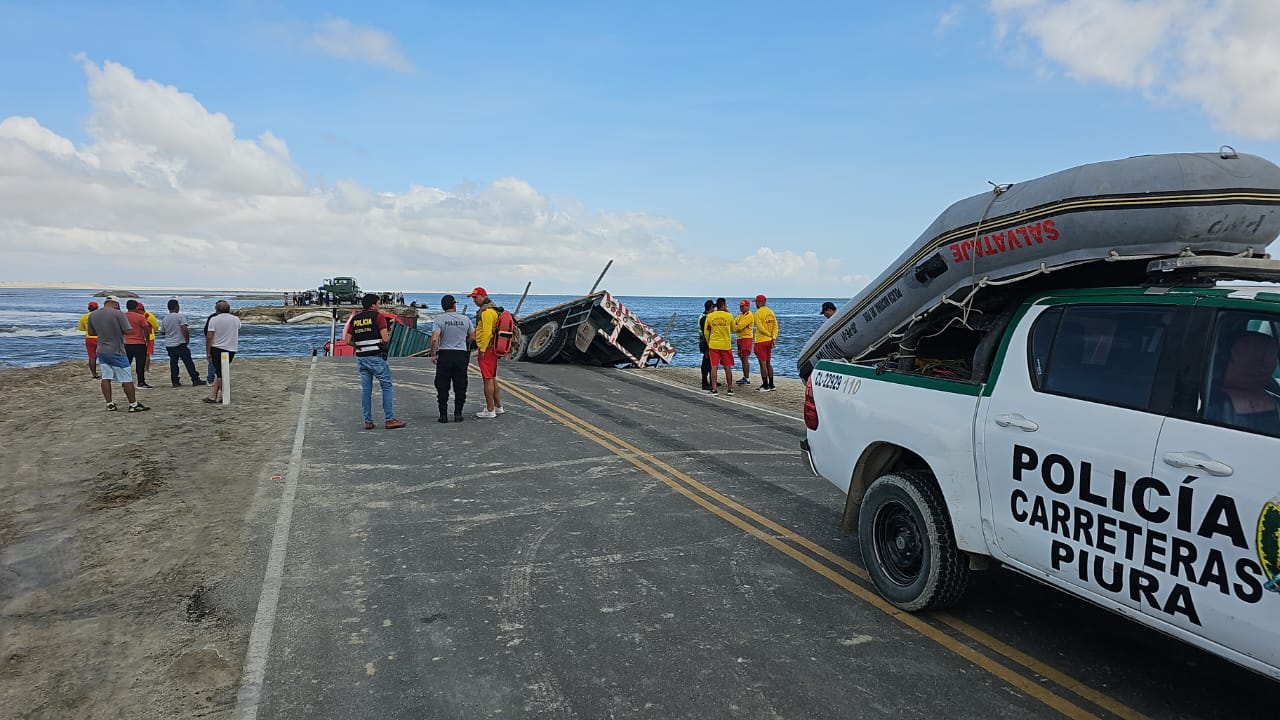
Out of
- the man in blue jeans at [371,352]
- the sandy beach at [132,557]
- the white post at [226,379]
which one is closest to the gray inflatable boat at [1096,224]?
the sandy beach at [132,557]

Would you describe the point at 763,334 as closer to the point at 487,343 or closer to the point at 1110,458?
the point at 487,343

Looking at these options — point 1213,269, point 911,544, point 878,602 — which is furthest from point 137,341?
point 1213,269

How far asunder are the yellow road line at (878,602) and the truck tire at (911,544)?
0.43ft

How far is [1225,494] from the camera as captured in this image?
2.70 m

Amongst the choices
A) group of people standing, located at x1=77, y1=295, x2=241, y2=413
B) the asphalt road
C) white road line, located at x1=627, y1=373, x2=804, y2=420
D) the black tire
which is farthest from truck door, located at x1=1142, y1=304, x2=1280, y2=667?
the black tire

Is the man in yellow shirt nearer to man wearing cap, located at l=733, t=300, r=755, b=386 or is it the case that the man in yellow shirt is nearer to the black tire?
man wearing cap, located at l=733, t=300, r=755, b=386

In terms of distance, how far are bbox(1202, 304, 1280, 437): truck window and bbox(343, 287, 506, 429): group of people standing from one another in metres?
8.90

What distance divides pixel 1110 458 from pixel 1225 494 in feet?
1.55

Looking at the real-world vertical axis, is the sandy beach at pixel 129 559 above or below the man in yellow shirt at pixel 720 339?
below

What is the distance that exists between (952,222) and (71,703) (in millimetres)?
5515

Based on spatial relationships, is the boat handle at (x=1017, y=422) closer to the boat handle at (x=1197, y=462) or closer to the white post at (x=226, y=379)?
the boat handle at (x=1197, y=462)

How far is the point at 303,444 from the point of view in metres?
9.48

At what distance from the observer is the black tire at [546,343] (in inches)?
872

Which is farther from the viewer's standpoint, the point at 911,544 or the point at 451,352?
the point at 451,352
